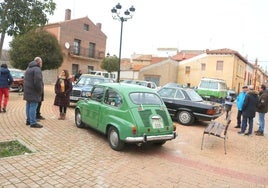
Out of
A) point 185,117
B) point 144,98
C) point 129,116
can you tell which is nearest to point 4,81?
point 144,98

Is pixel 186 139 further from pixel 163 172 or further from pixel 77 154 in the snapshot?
pixel 77 154

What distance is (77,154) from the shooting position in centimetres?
591

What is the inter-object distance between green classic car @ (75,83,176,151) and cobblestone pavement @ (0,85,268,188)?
1.36ft

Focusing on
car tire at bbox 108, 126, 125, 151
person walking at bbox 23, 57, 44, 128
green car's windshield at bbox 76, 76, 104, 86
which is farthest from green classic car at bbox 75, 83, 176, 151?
green car's windshield at bbox 76, 76, 104, 86

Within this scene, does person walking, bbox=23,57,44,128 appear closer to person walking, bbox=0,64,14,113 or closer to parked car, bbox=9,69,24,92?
person walking, bbox=0,64,14,113

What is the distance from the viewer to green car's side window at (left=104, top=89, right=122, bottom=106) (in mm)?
6839

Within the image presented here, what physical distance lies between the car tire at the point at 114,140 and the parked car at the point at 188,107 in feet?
16.8

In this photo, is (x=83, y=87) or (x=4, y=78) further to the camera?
(x=83, y=87)

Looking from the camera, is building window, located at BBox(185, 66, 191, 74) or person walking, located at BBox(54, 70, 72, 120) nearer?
person walking, located at BBox(54, 70, 72, 120)

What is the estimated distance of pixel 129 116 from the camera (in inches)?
249

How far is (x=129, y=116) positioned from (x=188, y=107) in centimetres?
533

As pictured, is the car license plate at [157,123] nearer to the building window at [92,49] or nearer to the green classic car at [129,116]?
the green classic car at [129,116]

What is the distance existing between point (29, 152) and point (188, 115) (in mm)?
7029

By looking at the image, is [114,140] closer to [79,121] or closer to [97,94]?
[97,94]
